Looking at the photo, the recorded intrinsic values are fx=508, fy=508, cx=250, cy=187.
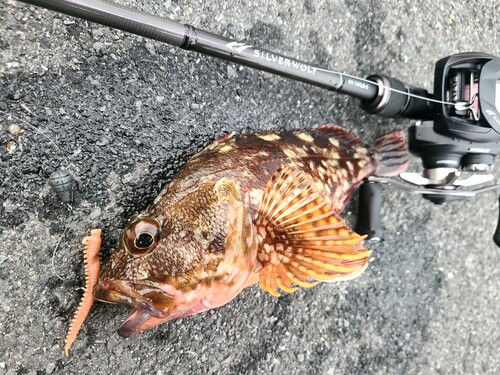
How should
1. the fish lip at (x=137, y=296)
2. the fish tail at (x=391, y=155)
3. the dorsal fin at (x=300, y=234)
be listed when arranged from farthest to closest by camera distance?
1. the fish tail at (x=391, y=155)
2. the dorsal fin at (x=300, y=234)
3. the fish lip at (x=137, y=296)

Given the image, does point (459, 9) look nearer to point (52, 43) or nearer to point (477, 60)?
point (477, 60)

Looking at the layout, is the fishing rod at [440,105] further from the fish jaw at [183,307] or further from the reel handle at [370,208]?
the fish jaw at [183,307]

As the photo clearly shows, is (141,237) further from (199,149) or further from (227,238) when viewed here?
(199,149)

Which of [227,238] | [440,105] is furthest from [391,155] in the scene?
[227,238]

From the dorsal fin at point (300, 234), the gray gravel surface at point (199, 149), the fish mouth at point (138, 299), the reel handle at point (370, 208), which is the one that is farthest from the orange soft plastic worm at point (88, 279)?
the reel handle at point (370, 208)

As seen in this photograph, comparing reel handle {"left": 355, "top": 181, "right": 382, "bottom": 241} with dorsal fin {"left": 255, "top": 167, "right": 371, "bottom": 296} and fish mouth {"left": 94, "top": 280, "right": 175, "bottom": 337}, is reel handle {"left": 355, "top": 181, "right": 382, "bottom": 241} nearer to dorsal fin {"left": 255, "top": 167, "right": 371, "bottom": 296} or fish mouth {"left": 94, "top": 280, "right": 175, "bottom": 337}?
dorsal fin {"left": 255, "top": 167, "right": 371, "bottom": 296}

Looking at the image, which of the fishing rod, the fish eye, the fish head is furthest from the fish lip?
the fishing rod

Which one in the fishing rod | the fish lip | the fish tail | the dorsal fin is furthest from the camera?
the fish tail
